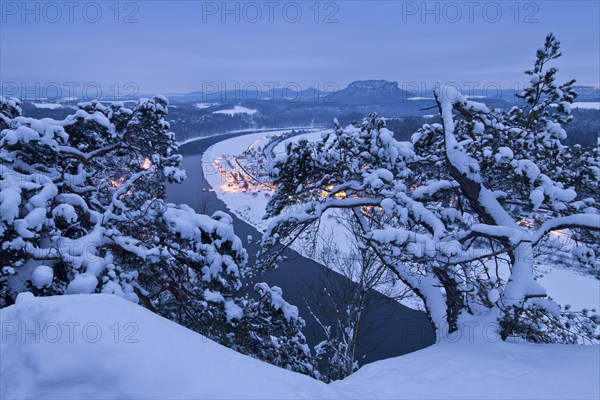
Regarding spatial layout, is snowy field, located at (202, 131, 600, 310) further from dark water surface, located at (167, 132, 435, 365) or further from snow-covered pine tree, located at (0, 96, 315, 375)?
snow-covered pine tree, located at (0, 96, 315, 375)

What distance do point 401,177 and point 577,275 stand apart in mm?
29786

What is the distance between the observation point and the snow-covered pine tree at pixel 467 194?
147 inches

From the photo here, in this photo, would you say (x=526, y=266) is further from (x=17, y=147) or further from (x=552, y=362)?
(x=17, y=147)

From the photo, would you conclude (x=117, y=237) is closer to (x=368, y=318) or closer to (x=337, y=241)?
(x=368, y=318)

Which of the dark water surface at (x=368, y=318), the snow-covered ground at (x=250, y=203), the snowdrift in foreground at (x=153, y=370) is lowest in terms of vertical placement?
the dark water surface at (x=368, y=318)

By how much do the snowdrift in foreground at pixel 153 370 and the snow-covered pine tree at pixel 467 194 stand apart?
79cm

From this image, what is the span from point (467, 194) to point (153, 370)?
465 cm

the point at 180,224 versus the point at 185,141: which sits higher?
the point at 185,141

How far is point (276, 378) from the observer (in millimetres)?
2426

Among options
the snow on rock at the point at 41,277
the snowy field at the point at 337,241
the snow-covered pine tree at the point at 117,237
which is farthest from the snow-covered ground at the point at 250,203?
the snow on rock at the point at 41,277

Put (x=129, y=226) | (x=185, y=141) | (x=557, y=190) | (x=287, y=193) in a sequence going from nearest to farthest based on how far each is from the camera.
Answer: (x=557, y=190), (x=129, y=226), (x=287, y=193), (x=185, y=141)

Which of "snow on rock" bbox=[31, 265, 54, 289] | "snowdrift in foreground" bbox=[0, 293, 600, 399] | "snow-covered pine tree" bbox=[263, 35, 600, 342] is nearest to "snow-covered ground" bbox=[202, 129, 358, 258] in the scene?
"snow-covered pine tree" bbox=[263, 35, 600, 342]

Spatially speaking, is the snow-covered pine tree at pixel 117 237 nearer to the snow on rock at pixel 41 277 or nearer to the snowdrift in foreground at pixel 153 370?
the snow on rock at pixel 41 277

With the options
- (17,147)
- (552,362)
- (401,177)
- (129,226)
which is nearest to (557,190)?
(552,362)
